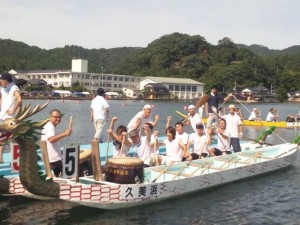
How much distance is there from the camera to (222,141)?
50.9 ft

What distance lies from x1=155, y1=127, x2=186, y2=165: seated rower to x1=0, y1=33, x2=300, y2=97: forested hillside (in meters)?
126

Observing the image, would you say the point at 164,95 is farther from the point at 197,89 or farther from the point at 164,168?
the point at 164,168

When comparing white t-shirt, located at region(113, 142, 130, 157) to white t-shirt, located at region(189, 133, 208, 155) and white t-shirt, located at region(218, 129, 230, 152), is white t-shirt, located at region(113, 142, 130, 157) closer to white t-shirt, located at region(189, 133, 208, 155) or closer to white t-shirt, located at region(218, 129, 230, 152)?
white t-shirt, located at region(189, 133, 208, 155)

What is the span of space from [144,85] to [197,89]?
17.8 meters

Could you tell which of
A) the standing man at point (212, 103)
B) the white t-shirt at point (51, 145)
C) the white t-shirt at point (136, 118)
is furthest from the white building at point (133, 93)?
the white t-shirt at point (51, 145)

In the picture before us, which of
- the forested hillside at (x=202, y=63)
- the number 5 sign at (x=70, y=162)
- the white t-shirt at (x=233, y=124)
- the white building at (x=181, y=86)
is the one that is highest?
the forested hillside at (x=202, y=63)

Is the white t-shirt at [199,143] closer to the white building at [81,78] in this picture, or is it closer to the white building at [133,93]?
the white building at [81,78]

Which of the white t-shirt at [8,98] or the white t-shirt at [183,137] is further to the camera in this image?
the white t-shirt at [183,137]

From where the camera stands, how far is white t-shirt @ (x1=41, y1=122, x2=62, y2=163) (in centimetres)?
1061

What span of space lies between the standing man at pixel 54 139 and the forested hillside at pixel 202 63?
424 ft

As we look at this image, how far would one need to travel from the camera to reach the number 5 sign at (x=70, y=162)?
10.0m

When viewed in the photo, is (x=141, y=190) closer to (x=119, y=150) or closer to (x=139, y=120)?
(x=119, y=150)

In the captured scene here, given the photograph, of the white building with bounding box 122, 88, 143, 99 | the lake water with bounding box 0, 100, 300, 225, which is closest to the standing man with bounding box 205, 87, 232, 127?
the lake water with bounding box 0, 100, 300, 225

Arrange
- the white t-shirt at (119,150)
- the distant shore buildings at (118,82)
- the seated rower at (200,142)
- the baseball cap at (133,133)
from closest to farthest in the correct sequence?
1. the white t-shirt at (119,150)
2. the baseball cap at (133,133)
3. the seated rower at (200,142)
4. the distant shore buildings at (118,82)
